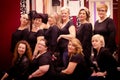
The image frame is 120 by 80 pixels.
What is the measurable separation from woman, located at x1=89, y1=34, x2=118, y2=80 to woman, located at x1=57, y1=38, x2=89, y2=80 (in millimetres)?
136

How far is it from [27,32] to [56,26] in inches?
22.5

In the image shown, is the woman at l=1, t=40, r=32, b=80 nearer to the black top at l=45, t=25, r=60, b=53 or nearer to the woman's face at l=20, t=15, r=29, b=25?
the black top at l=45, t=25, r=60, b=53

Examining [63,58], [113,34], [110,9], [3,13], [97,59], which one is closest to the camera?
[97,59]

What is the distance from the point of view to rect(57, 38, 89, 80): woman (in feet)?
14.7

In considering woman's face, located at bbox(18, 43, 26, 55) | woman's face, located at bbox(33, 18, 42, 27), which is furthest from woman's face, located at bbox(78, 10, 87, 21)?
woman's face, located at bbox(18, 43, 26, 55)

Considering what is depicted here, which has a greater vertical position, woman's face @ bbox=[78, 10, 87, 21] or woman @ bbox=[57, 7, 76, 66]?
woman's face @ bbox=[78, 10, 87, 21]

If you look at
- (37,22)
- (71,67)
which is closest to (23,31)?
(37,22)

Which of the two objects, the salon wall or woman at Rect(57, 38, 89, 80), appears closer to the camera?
woman at Rect(57, 38, 89, 80)

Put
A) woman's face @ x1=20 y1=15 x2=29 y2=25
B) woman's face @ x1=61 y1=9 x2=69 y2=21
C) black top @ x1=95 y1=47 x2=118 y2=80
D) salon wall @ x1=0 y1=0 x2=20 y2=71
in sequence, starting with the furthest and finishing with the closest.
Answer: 1. salon wall @ x1=0 y1=0 x2=20 y2=71
2. woman's face @ x1=20 y1=15 x2=29 y2=25
3. woman's face @ x1=61 y1=9 x2=69 y2=21
4. black top @ x1=95 y1=47 x2=118 y2=80

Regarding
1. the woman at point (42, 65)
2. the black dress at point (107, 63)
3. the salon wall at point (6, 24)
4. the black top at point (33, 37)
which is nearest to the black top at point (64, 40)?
the black top at point (33, 37)

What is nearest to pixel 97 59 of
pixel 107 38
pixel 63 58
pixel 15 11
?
pixel 107 38

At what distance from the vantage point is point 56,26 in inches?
208

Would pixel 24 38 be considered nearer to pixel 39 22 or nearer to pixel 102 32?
pixel 39 22

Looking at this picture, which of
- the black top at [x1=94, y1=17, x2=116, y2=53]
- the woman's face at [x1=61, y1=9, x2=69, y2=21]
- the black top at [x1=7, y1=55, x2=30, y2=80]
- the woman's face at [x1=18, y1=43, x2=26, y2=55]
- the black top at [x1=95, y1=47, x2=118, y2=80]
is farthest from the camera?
the woman's face at [x1=61, y1=9, x2=69, y2=21]
